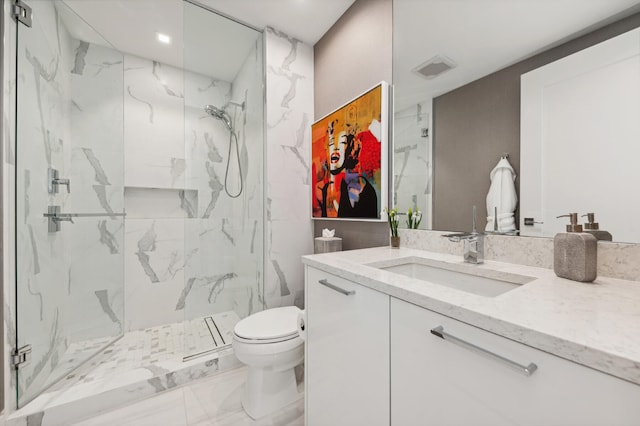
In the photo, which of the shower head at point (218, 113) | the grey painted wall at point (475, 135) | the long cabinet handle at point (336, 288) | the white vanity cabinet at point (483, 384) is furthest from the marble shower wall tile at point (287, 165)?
the white vanity cabinet at point (483, 384)

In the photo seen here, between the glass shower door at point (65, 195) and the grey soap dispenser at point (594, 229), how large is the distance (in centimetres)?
251

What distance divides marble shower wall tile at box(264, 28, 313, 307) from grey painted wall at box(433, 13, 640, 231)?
1.12 m

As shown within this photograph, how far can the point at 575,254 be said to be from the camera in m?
0.78

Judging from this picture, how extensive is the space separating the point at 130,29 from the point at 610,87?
2.91 meters

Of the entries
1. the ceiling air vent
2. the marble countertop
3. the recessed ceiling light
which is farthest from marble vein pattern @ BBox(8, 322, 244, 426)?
the recessed ceiling light

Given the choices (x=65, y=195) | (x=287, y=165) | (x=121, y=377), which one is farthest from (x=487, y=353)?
(x=65, y=195)

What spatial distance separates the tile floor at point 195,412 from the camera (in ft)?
4.43

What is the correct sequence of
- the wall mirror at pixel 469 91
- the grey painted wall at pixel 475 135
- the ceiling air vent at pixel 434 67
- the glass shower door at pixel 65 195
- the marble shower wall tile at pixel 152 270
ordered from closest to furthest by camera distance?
the wall mirror at pixel 469 91, the grey painted wall at pixel 475 135, the ceiling air vent at pixel 434 67, the glass shower door at pixel 65 195, the marble shower wall tile at pixel 152 270

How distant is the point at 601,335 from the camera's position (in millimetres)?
440

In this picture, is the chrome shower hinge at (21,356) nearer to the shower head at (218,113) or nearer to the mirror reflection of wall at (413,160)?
the shower head at (218,113)

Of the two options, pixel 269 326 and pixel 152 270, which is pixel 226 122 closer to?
pixel 152 270

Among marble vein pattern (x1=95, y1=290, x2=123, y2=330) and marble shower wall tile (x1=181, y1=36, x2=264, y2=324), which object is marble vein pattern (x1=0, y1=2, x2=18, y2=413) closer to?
marble vein pattern (x1=95, y1=290, x2=123, y2=330)

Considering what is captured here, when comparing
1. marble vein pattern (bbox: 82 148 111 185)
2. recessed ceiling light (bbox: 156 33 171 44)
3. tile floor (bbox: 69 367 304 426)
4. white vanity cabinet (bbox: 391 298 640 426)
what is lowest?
tile floor (bbox: 69 367 304 426)

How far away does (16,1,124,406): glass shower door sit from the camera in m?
1.42
